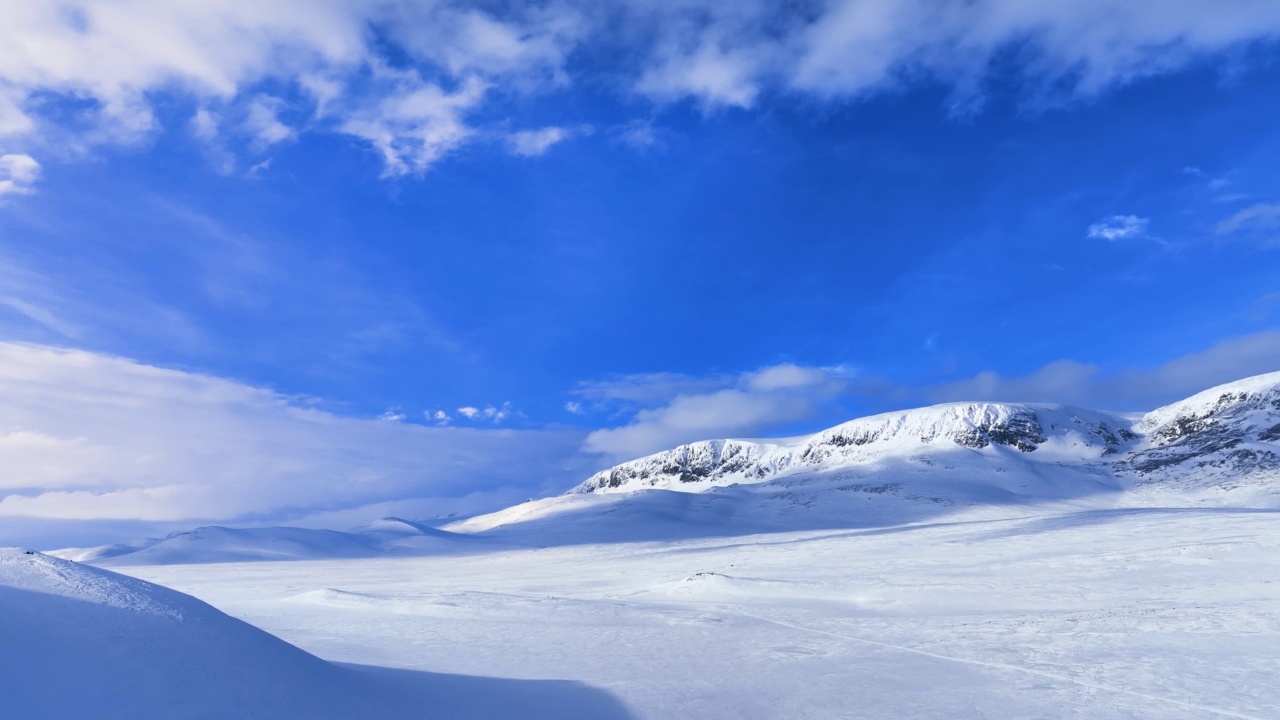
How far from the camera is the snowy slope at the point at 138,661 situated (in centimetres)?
712

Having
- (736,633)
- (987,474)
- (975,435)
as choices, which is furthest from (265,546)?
(975,435)

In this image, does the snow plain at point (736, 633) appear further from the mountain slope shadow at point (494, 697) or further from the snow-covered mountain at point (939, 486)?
the snow-covered mountain at point (939, 486)

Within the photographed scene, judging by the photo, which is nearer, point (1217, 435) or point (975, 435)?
point (1217, 435)

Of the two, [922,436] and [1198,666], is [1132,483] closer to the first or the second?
[922,436]

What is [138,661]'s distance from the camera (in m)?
8.10

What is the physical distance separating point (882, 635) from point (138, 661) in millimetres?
15032

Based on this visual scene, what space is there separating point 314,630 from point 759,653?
13063 millimetres

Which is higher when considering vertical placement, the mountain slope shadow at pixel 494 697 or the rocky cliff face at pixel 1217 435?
the rocky cliff face at pixel 1217 435

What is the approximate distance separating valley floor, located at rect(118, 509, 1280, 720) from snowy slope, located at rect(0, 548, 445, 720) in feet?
6.47

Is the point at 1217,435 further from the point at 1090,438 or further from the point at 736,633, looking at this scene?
the point at 736,633

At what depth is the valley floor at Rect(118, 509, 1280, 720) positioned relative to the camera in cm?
1095

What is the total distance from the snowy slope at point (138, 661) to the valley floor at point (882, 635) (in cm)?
197

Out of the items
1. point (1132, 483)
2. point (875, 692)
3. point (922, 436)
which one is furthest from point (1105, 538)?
point (922, 436)

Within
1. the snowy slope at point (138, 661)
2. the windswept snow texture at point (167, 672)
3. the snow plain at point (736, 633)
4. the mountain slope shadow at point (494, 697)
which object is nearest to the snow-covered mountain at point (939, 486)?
the snow plain at point (736, 633)
